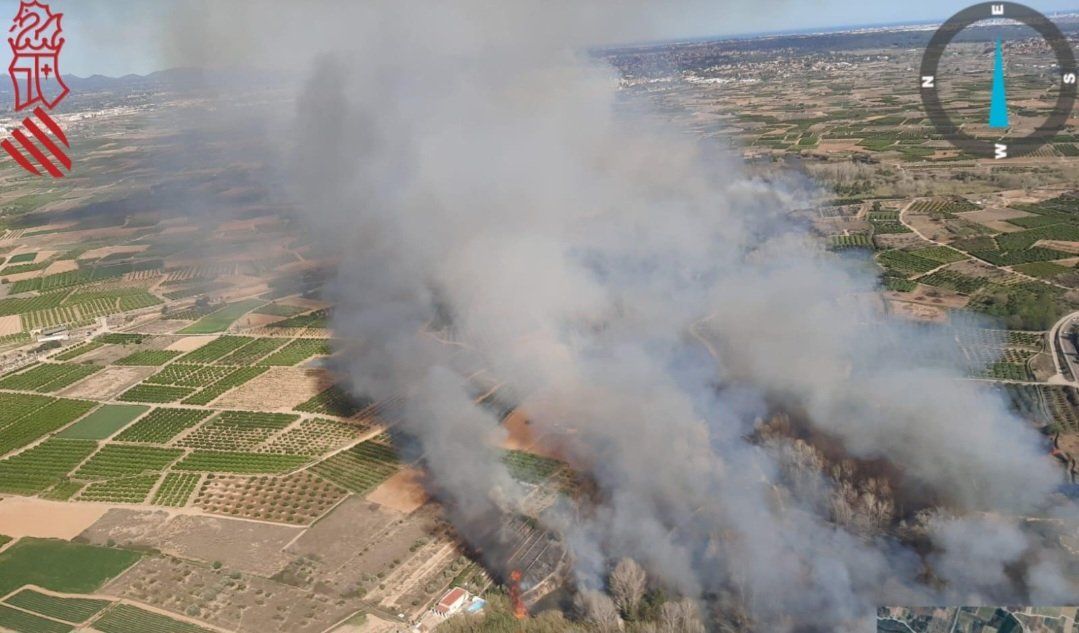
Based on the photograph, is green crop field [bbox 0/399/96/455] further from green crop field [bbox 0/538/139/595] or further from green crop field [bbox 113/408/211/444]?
green crop field [bbox 0/538/139/595]

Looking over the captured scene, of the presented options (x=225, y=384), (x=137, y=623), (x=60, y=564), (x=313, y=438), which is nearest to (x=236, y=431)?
(x=313, y=438)

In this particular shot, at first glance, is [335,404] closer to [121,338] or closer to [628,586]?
[628,586]

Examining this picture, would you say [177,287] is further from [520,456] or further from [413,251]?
[520,456]

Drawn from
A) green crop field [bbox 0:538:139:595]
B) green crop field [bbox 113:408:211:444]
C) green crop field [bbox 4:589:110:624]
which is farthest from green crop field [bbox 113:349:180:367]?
green crop field [bbox 4:589:110:624]

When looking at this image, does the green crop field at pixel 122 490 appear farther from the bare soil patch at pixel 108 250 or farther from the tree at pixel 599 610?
Result: the bare soil patch at pixel 108 250

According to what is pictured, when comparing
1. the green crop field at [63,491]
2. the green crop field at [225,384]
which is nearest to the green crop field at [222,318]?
the green crop field at [225,384]

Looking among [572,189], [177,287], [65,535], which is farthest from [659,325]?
[177,287]
